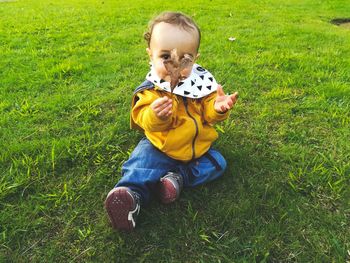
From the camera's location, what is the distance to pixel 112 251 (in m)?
1.95

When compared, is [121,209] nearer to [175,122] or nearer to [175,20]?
[175,122]

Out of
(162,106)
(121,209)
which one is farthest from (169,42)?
(121,209)

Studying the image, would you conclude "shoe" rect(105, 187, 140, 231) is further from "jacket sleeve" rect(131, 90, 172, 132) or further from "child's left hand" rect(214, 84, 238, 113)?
"child's left hand" rect(214, 84, 238, 113)

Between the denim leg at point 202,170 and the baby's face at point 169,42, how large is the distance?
2.15 feet

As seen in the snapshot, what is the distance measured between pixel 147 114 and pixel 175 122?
269 mm

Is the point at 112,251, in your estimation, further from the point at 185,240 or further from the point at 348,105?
the point at 348,105

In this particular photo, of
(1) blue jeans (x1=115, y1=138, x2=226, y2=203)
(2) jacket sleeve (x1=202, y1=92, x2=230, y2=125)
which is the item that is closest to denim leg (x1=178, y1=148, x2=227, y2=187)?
(1) blue jeans (x1=115, y1=138, x2=226, y2=203)

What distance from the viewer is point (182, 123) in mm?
2340

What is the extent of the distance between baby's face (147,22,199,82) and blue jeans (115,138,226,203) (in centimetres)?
56

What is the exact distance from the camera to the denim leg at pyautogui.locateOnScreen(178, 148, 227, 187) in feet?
7.82

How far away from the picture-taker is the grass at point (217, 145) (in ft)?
6.57

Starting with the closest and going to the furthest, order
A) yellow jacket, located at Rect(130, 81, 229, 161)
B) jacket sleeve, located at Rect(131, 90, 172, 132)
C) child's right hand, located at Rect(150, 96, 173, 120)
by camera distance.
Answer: child's right hand, located at Rect(150, 96, 173, 120) → jacket sleeve, located at Rect(131, 90, 172, 132) → yellow jacket, located at Rect(130, 81, 229, 161)

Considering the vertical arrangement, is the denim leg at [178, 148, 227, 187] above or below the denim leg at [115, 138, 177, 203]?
below

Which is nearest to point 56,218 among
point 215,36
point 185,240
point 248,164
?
point 185,240
